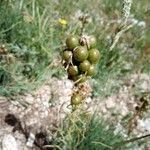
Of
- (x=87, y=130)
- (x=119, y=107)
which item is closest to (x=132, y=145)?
(x=87, y=130)

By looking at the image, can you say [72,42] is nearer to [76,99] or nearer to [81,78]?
[81,78]

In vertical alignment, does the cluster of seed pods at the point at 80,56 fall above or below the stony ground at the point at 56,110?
above

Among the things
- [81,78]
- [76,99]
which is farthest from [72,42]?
[76,99]

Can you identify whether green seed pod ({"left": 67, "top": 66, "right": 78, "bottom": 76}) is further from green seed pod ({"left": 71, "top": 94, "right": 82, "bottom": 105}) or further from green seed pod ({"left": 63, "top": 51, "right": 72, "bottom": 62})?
green seed pod ({"left": 71, "top": 94, "right": 82, "bottom": 105})

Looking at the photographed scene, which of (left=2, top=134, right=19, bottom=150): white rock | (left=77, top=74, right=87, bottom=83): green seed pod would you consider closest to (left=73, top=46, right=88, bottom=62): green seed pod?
(left=77, top=74, right=87, bottom=83): green seed pod

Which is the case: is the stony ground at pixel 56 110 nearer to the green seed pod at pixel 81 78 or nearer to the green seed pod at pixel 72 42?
the green seed pod at pixel 81 78

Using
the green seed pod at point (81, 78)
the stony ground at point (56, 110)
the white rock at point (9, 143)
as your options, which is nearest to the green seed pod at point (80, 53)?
the green seed pod at point (81, 78)
